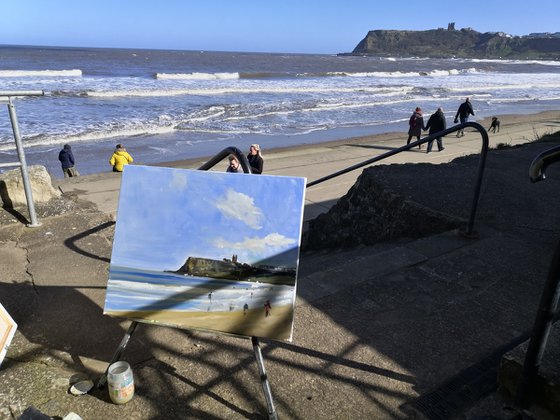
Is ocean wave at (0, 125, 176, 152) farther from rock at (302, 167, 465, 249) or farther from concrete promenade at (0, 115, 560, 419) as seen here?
rock at (302, 167, 465, 249)

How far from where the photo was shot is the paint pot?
2.68 meters

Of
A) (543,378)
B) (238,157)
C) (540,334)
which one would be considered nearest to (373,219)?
(238,157)

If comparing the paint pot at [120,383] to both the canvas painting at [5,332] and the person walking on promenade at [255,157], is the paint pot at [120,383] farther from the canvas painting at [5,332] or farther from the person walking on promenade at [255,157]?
the person walking on promenade at [255,157]

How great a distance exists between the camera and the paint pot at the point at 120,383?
2.68 m

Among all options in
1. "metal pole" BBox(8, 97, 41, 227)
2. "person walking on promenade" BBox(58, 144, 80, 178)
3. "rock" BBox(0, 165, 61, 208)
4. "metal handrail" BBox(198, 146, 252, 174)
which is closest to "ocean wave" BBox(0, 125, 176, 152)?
"person walking on promenade" BBox(58, 144, 80, 178)

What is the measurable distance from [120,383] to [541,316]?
7.66 ft

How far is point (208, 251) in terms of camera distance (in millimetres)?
2768

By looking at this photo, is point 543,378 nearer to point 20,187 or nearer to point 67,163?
point 20,187

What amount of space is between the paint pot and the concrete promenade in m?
0.07

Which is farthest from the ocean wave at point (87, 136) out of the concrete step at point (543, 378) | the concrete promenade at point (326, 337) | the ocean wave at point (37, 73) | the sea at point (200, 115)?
the ocean wave at point (37, 73)

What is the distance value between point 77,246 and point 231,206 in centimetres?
328

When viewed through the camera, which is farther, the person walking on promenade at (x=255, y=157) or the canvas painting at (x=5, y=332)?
the person walking on promenade at (x=255, y=157)

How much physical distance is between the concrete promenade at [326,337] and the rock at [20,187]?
0.32 m

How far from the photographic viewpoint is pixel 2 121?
799 inches
